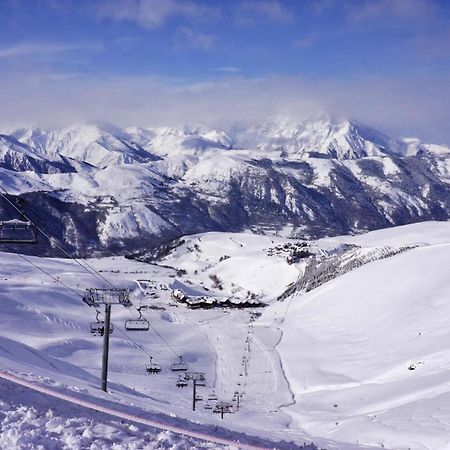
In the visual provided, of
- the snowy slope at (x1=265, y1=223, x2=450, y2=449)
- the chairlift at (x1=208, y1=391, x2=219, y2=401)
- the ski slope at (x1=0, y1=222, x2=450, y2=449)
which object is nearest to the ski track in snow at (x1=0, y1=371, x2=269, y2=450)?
the ski slope at (x1=0, y1=222, x2=450, y2=449)

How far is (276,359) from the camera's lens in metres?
68.1

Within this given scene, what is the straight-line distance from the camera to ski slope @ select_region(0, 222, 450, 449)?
49.4 feet

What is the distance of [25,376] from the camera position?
47.8 feet

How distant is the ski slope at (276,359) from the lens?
593 inches

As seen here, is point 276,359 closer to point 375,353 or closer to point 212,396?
point 375,353

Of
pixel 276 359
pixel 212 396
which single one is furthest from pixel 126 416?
pixel 276 359

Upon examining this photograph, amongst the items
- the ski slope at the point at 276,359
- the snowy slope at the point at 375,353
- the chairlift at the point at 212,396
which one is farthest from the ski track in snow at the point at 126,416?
the chairlift at the point at 212,396

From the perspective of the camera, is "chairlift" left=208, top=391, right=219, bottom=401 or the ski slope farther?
"chairlift" left=208, top=391, right=219, bottom=401

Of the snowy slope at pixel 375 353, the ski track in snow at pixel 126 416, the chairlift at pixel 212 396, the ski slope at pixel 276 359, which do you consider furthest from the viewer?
the chairlift at pixel 212 396

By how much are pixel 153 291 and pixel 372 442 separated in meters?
108

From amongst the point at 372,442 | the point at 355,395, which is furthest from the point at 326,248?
the point at 372,442

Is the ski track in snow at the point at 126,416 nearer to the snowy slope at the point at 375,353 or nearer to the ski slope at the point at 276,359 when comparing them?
the ski slope at the point at 276,359

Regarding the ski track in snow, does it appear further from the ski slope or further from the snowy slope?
the snowy slope

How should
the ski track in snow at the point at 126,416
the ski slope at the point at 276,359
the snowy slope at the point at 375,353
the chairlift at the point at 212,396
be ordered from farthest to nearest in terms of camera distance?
1. the chairlift at the point at 212,396
2. the snowy slope at the point at 375,353
3. the ski slope at the point at 276,359
4. the ski track in snow at the point at 126,416
